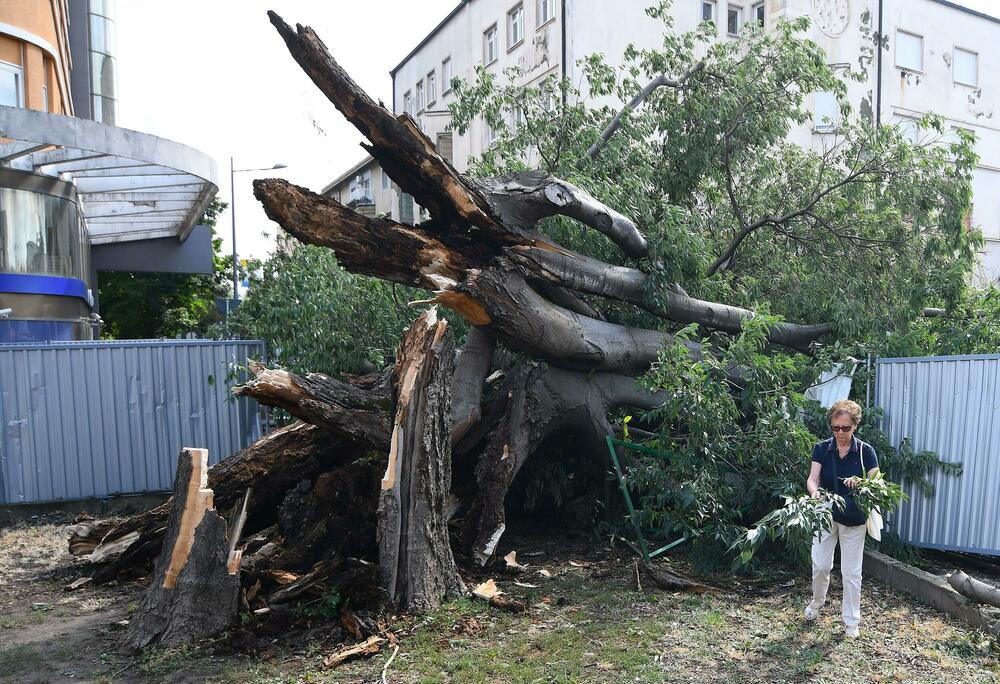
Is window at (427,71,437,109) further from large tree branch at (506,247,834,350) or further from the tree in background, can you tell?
large tree branch at (506,247,834,350)

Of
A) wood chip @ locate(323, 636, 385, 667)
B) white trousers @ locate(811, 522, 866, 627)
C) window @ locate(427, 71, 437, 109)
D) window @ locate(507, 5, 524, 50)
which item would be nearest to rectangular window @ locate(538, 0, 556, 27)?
window @ locate(507, 5, 524, 50)

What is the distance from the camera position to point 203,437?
9.09 meters

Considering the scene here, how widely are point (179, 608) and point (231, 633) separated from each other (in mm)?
328

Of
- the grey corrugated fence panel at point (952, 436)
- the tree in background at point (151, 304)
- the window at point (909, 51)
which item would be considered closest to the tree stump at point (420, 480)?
the grey corrugated fence panel at point (952, 436)

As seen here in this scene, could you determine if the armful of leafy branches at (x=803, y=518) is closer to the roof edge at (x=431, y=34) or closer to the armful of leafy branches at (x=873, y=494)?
the armful of leafy branches at (x=873, y=494)

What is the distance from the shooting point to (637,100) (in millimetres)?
9031

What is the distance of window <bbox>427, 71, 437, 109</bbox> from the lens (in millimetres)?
28828

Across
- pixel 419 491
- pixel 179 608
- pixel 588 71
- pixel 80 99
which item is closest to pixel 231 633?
pixel 179 608

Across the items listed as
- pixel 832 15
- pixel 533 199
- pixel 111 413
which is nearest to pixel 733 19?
pixel 832 15

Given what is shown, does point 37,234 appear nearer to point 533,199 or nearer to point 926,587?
point 533,199

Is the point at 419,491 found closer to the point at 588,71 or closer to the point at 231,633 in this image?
the point at 231,633

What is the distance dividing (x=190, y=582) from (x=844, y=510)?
3791 mm

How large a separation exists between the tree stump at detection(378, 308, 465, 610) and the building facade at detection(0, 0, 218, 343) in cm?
932

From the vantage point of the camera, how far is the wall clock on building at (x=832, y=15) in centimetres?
2203
